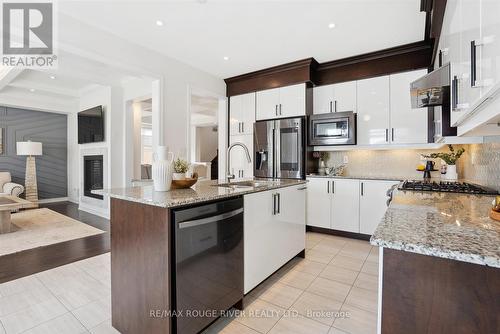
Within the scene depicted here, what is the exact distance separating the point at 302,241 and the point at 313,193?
113cm

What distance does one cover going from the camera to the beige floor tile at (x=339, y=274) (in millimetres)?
Result: 2402

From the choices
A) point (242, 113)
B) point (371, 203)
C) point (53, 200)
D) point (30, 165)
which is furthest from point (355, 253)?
point (53, 200)

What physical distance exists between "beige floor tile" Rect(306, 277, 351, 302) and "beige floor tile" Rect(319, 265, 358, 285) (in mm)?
82

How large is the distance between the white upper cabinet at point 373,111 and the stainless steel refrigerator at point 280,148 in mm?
871

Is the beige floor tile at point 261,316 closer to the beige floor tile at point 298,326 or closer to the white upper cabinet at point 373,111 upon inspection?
the beige floor tile at point 298,326

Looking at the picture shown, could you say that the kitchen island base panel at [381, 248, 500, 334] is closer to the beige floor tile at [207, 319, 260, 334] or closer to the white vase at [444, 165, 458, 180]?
the beige floor tile at [207, 319, 260, 334]

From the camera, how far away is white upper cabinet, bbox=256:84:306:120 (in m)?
3.91

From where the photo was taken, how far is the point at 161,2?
238 cm

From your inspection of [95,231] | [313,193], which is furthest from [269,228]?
[95,231]

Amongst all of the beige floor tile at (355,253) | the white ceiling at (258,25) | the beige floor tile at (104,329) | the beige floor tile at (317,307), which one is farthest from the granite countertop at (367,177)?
the beige floor tile at (104,329)

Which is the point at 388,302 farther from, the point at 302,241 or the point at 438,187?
the point at 302,241

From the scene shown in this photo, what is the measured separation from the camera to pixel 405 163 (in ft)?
11.9

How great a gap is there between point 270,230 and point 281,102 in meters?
2.54

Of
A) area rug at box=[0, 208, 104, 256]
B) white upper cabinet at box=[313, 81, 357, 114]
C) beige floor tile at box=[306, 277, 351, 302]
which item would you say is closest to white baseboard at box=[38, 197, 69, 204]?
area rug at box=[0, 208, 104, 256]
